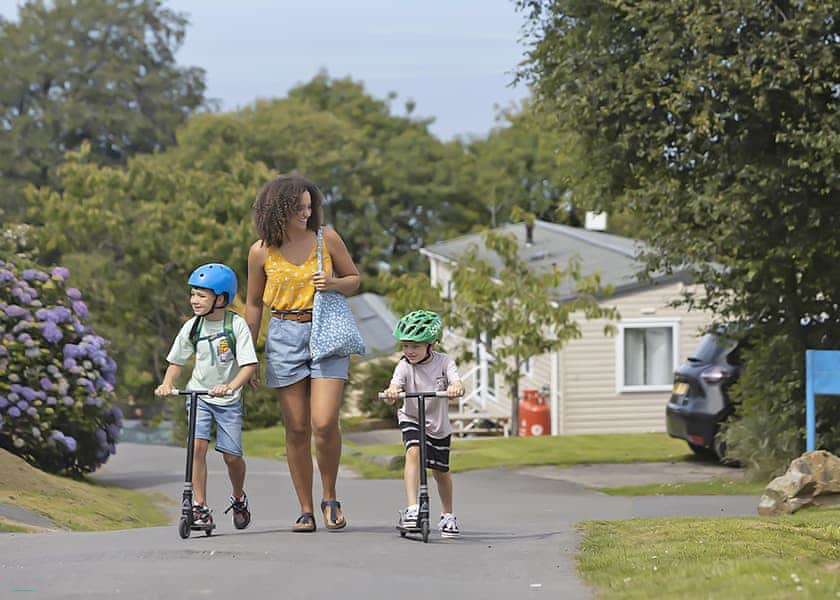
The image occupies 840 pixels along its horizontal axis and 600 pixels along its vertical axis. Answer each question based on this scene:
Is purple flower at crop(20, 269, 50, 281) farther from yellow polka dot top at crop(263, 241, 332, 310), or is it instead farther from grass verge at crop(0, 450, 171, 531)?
yellow polka dot top at crop(263, 241, 332, 310)

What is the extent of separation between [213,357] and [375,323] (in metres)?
41.1

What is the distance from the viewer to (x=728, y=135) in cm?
1686

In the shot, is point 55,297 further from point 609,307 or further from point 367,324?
point 367,324

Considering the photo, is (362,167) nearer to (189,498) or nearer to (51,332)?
(51,332)

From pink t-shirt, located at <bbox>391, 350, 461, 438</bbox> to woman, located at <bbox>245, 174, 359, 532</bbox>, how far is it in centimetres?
37

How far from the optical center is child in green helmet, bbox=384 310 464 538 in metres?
9.34

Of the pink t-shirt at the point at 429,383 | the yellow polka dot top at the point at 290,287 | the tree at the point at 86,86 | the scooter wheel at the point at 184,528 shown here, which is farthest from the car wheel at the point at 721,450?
the tree at the point at 86,86

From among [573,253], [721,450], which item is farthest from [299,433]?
[573,253]

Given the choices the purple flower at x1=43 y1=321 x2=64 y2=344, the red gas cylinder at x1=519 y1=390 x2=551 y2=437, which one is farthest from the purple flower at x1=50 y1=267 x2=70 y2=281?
the red gas cylinder at x1=519 y1=390 x2=551 y2=437

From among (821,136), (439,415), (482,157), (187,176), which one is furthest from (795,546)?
(482,157)

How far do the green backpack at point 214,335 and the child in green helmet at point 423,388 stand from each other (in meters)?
0.97

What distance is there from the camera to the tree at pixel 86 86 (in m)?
67.6

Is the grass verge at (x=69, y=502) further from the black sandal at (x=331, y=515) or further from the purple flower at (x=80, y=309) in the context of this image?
the black sandal at (x=331, y=515)

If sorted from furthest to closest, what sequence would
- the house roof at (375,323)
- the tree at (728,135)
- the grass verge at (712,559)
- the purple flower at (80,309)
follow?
the house roof at (375,323)
the purple flower at (80,309)
the tree at (728,135)
the grass verge at (712,559)
